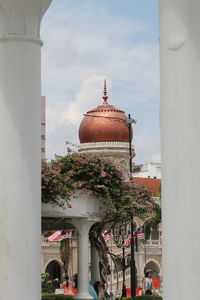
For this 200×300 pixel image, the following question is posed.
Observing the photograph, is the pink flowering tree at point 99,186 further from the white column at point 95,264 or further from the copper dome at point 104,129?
the copper dome at point 104,129

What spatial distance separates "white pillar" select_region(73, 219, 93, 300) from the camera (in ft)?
65.7

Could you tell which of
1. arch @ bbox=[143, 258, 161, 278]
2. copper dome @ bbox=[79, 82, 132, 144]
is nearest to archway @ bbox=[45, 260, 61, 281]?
arch @ bbox=[143, 258, 161, 278]

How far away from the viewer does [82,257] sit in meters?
20.4
